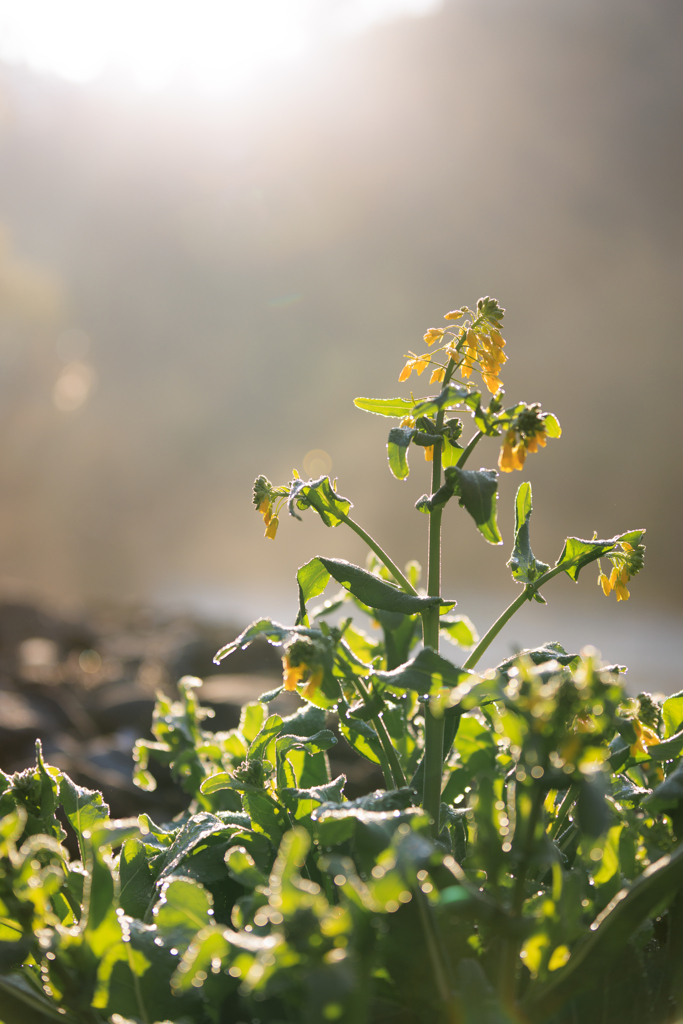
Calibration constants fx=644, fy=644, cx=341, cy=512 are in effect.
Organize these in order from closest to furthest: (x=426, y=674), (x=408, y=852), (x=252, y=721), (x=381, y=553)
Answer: (x=408, y=852) → (x=426, y=674) → (x=381, y=553) → (x=252, y=721)

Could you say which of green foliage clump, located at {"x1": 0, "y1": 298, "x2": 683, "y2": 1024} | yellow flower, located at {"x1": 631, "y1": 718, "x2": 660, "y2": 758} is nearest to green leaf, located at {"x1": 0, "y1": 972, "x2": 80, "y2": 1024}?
green foliage clump, located at {"x1": 0, "y1": 298, "x2": 683, "y2": 1024}

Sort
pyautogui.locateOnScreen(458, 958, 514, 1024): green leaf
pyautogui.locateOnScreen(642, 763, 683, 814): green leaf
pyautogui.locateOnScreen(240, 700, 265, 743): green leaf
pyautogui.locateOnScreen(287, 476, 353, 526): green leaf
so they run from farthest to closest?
1. pyautogui.locateOnScreen(240, 700, 265, 743): green leaf
2. pyautogui.locateOnScreen(287, 476, 353, 526): green leaf
3. pyautogui.locateOnScreen(642, 763, 683, 814): green leaf
4. pyautogui.locateOnScreen(458, 958, 514, 1024): green leaf

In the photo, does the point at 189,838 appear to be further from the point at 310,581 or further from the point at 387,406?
the point at 387,406

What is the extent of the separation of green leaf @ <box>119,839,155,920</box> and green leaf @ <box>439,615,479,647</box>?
0.96ft

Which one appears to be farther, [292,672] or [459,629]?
[459,629]

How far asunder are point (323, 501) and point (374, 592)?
0.08m

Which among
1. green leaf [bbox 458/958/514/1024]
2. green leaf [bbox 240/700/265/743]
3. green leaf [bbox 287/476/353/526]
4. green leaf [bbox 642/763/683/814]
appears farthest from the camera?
green leaf [bbox 240/700/265/743]

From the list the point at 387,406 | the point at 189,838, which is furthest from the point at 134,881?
the point at 387,406

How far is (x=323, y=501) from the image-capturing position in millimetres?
468

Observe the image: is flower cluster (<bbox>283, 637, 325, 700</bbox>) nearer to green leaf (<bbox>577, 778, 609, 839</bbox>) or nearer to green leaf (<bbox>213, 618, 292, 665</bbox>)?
green leaf (<bbox>213, 618, 292, 665</bbox>)

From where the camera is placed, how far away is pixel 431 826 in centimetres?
40

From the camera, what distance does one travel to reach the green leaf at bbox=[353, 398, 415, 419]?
0.47 meters

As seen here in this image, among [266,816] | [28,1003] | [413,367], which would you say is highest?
[413,367]

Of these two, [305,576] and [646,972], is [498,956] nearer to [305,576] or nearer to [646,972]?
[646,972]
